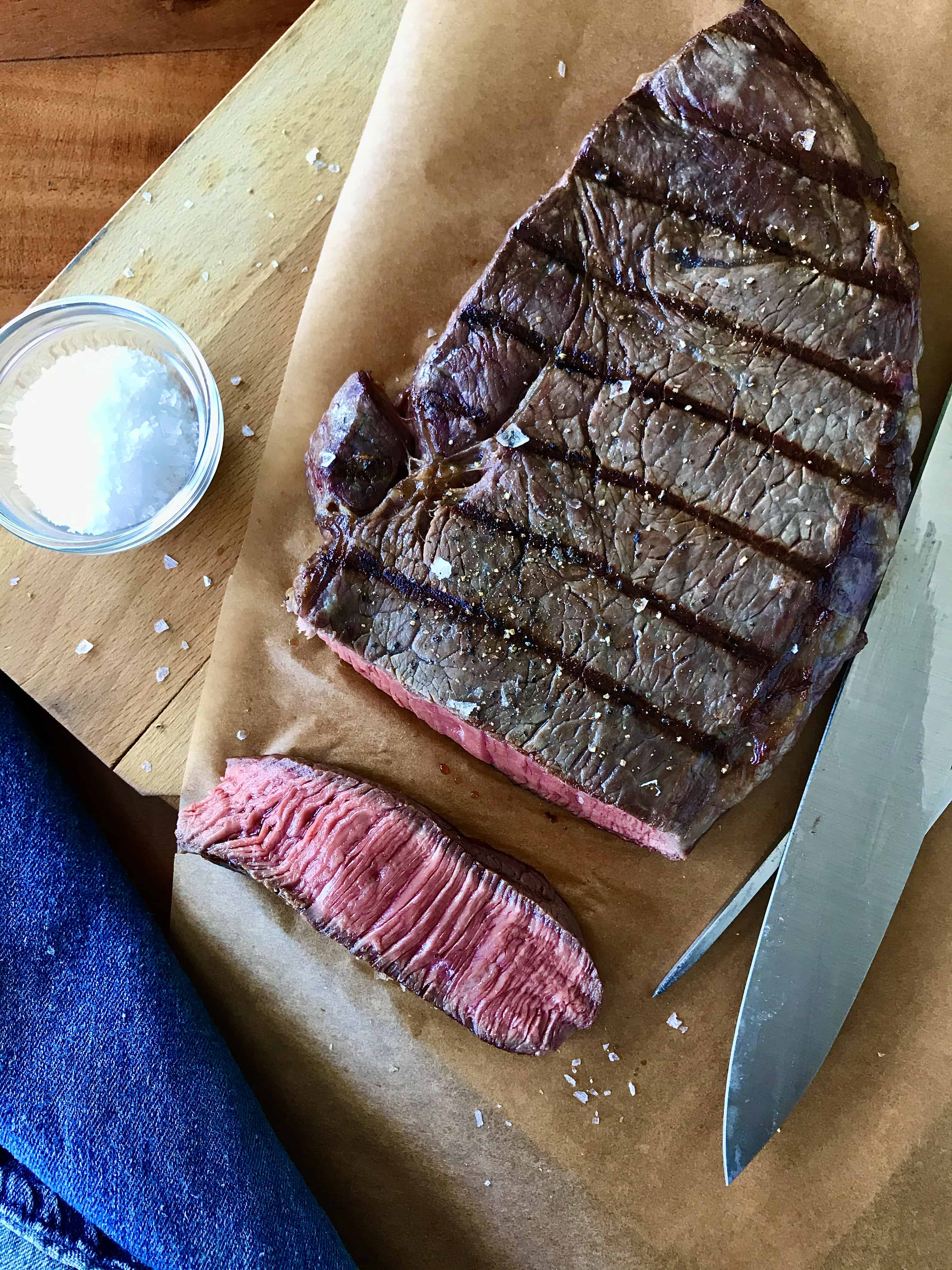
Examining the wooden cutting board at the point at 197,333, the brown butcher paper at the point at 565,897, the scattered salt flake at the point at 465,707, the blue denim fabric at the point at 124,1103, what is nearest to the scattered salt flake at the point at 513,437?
the brown butcher paper at the point at 565,897

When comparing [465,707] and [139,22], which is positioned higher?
[139,22]

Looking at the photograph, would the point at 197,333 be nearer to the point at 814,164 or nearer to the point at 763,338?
the point at 763,338

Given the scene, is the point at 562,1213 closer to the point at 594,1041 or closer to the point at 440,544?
the point at 594,1041

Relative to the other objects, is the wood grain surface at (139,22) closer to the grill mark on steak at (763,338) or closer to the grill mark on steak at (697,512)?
the grill mark on steak at (763,338)

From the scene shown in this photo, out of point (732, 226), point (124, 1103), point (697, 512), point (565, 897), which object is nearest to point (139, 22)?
point (732, 226)

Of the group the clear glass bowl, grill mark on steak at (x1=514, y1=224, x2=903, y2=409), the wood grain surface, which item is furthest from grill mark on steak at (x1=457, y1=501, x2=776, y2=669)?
the wood grain surface

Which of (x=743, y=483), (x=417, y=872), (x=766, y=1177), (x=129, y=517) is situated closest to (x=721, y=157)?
(x=743, y=483)
